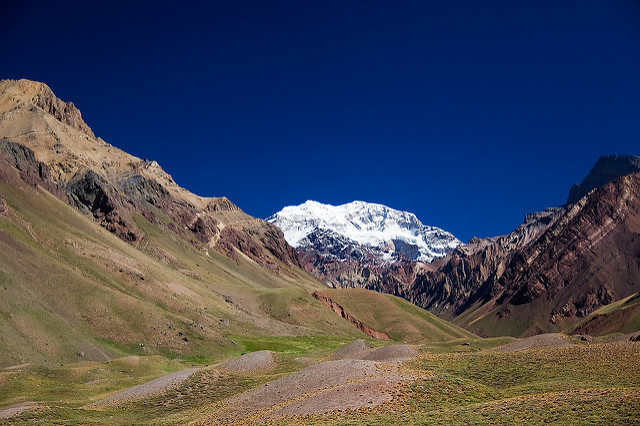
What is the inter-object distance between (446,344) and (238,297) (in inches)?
4040

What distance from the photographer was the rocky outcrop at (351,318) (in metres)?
182

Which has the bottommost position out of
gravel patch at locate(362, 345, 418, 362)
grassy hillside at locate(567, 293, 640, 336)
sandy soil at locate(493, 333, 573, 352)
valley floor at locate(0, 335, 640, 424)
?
valley floor at locate(0, 335, 640, 424)

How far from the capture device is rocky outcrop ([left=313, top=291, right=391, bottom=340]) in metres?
182

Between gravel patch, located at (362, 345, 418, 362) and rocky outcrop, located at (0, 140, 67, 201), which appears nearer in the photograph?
gravel patch, located at (362, 345, 418, 362)

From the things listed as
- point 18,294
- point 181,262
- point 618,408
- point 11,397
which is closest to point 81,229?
point 181,262

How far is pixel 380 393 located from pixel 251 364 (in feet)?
105

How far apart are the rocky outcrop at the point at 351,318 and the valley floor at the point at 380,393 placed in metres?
119

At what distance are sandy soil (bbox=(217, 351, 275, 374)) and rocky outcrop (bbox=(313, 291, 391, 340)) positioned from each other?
115 meters

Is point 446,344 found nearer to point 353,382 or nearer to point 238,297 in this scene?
point 353,382

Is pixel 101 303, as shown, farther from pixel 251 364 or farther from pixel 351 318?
pixel 351 318

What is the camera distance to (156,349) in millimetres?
105062

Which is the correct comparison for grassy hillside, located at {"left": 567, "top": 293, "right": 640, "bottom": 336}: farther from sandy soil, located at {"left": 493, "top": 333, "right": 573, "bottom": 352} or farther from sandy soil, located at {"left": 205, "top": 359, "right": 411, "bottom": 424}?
sandy soil, located at {"left": 205, "top": 359, "right": 411, "bottom": 424}

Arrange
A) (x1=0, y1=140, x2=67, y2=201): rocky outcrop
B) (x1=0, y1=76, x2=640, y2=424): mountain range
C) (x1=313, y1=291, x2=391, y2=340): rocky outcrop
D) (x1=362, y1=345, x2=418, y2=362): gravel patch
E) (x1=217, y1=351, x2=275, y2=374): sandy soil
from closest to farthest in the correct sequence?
(x1=0, y1=76, x2=640, y2=424): mountain range < (x1=217, y1=351, x2=275, y2=374): sandy soil < (x1=362, y1=345, x2=418, y2=362): gravel patch < (x1=0, y1=140, x2=67, y2=201): rocky outcrop < (x1=313, y1=291, x2=391, y2=340): rocky outcrop

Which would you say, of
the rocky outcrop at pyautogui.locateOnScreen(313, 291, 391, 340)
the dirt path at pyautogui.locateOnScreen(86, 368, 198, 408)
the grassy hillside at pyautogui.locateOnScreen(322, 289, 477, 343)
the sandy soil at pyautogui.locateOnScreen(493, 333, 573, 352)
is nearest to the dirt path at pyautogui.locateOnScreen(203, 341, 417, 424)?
the dirt path at pyautogui.locateOnScreen(86, 368, 198, 408)
